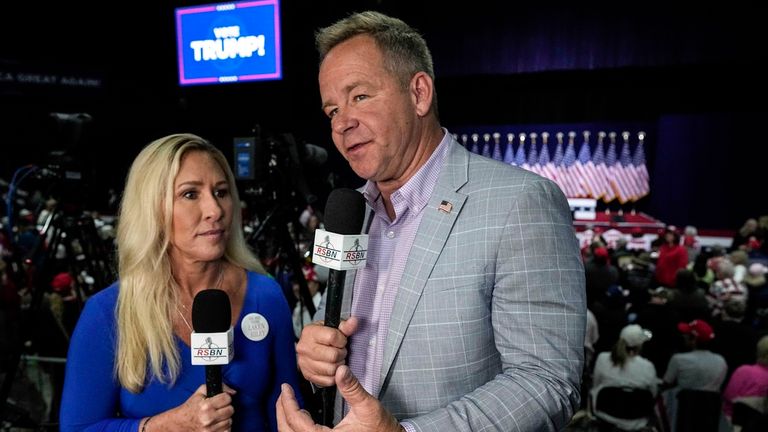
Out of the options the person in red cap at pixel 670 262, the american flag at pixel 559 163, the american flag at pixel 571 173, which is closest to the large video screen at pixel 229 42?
the person in red cap at pixel 670 262

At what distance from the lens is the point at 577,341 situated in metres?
0.91

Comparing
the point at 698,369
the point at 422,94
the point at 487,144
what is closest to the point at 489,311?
the point at 422,94

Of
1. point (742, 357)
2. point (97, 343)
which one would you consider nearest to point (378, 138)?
point (97, 343)

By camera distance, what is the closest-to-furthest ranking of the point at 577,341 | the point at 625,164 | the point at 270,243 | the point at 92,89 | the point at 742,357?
the point at 577,341, the point at 270,243, the point at 742,357, the point at 92,89, the point at 625,164

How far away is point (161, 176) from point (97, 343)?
0.47 m

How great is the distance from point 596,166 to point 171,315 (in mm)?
11249

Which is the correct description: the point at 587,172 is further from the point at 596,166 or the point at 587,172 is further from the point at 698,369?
the point at 698,369

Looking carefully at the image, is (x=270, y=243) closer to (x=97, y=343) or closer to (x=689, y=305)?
(x=97, y=343)

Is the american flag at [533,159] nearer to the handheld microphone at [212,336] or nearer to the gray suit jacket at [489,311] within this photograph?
the gray suit jacket at [489,311]

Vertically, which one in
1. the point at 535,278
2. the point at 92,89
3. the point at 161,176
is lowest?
the point at 535,278

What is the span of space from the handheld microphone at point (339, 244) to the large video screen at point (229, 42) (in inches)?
194

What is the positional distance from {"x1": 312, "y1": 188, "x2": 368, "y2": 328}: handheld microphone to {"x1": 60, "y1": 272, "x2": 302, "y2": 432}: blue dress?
738 mm

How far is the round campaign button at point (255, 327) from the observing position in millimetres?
1549

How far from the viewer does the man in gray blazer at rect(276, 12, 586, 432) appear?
867 millimetres
